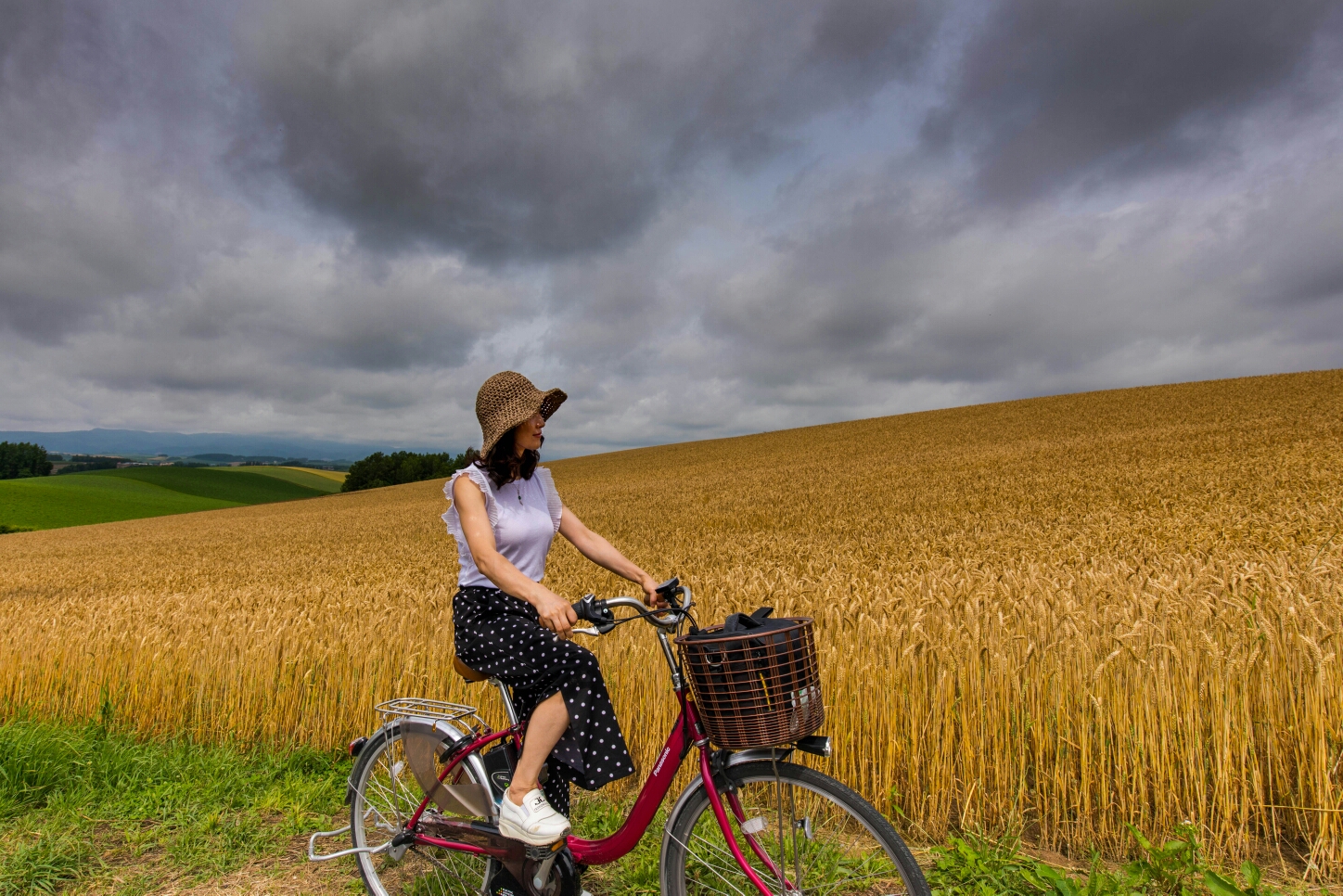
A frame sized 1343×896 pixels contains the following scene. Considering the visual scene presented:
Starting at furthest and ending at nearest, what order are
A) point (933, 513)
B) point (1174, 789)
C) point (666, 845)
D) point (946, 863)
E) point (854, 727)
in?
point (933, 513), point (854, 727), point (1174, 789), point (946, 863), point (666, 845)

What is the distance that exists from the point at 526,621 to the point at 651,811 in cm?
90

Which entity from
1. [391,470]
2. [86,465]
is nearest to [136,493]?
Result: [391,470]

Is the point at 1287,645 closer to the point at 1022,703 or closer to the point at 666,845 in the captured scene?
the point at 1022,703

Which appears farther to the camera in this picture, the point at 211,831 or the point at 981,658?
the point at 981,658

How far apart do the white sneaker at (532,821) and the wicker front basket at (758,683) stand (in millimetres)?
955

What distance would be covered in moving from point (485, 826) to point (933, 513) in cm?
1356

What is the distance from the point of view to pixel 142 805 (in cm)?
450

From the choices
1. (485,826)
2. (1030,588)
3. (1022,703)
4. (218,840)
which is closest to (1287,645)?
(1022,703)

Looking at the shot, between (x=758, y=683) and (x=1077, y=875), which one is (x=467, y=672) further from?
(x=1077, y=875)

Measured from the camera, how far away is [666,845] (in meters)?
2.68

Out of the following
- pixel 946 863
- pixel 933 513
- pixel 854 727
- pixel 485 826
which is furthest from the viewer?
pixel 933 513

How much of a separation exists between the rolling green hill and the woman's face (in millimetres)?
61505

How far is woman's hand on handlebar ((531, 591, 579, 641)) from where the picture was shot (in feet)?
8.14

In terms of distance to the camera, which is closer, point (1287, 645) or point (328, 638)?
point (1287, 645)
